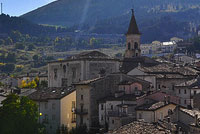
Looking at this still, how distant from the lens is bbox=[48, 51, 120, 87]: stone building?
75.2 m

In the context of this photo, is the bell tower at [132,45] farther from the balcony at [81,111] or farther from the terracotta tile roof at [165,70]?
the balcony at [81,111]

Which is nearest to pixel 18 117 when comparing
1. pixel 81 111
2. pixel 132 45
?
pixel 81 111

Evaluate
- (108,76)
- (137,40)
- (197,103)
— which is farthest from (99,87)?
(137,40)

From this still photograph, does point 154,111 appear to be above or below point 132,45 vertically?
below

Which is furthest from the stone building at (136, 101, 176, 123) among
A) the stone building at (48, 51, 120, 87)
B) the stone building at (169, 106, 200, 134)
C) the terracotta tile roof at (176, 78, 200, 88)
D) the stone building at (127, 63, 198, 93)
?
the stone building at (48, 51, 120, 87)

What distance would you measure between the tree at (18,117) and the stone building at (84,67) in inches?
694

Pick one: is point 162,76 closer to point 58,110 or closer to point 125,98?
point 58,110

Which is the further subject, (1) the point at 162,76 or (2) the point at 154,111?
(1) the point at 162,76

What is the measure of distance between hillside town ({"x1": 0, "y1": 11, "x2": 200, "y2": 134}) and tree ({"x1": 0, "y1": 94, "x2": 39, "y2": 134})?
7.26 metres

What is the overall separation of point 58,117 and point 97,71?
476 inches

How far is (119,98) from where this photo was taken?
194 ft

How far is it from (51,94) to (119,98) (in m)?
14.1

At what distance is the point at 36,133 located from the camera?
57.4 meters

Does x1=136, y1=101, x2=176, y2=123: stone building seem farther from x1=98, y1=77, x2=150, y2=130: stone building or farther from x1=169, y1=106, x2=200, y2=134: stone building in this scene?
x1=169, y1=106, x2=200, y2=134: stone building
